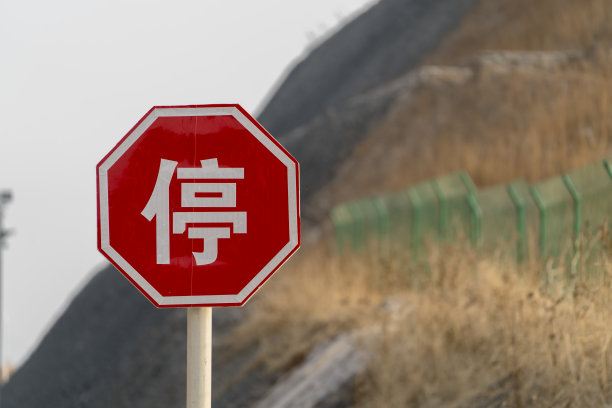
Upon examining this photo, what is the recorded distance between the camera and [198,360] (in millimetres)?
4160

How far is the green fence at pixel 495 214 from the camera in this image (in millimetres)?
8891

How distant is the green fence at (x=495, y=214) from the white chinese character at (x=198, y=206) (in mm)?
3184

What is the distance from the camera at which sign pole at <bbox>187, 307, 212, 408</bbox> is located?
4.14m

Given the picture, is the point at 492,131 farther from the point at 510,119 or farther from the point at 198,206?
the point at 198,206

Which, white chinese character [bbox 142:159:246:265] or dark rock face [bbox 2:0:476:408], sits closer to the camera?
white chinese character [bbox 142:159:246:265]

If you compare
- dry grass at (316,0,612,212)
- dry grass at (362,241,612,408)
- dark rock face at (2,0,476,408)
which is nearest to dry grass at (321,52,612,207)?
dry grass at (316,0,612,212)

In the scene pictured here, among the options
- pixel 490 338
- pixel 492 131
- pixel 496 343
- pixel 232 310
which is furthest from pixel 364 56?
pixel 496 343

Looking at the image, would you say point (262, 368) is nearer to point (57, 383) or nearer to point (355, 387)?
point (355, 387)

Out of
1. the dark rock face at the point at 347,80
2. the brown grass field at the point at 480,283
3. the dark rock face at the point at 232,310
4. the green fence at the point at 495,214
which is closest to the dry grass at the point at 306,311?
the brown grass field at the point at 480,283

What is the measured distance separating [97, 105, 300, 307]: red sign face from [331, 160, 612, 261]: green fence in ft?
10.0

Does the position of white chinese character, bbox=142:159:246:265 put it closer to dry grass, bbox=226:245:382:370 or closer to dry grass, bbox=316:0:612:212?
dry grass, bbox=226:245:382:370

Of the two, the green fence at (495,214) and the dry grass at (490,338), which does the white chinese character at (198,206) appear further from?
the green fence at (495,214)

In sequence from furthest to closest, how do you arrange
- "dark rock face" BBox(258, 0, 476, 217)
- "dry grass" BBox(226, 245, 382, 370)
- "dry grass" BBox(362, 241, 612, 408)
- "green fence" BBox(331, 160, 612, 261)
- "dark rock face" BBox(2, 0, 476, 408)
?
1. "dark rock face" BBox(258, 0, 476, 217)
2. "dark rock face" BBox(2, 0, 476, 408)
3. "dry grass" BBox(226, 245, 382, 370)
4. "green fence" BBox(331, 160, 612, 261)
5. "dry grass" BBox(362, 241, 612, 408)

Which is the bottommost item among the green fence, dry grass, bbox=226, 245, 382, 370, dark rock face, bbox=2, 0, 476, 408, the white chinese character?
dark rock face, bbox=2, 0, 476, 408
